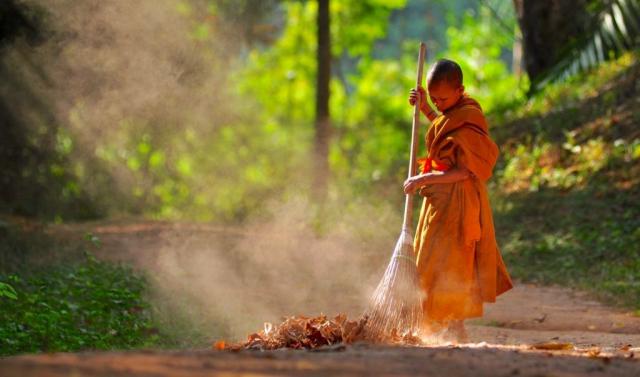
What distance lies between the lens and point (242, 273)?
10805mm

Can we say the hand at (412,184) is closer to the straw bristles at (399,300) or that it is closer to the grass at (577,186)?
the straw bristles at (399,300)

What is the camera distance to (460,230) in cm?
673

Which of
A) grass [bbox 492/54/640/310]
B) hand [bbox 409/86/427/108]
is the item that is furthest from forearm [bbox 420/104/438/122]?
grass [bbox 492/54/640/310]

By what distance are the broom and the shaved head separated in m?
0.30

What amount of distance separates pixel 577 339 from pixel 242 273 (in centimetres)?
423

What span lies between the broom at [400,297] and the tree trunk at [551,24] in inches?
481

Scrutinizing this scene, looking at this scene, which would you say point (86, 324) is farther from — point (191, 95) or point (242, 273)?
point (191, 95)

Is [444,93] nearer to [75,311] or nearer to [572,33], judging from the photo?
[75,311]

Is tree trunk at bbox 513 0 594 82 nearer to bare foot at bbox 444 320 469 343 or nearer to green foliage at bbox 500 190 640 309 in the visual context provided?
green foliage at bbox 500 190 640 309

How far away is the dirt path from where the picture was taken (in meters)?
4.26

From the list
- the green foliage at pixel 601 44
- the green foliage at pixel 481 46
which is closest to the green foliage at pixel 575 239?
the green foliage at pixel 601 44

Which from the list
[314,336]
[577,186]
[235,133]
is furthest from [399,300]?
[235,133]

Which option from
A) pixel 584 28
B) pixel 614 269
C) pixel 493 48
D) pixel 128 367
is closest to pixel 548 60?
pixel 584 28

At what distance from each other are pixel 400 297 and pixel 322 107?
39.0ft
